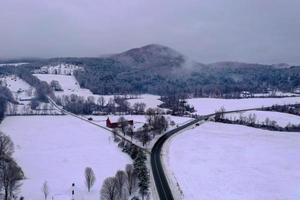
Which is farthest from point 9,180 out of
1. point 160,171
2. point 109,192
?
point 160,171

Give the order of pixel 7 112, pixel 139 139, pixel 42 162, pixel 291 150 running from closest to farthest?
pixel 42 162, pixel 291 150, pixel 139 139, pixel 7 112

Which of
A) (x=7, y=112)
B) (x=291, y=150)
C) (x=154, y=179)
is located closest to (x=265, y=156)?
(x=291, y=150)

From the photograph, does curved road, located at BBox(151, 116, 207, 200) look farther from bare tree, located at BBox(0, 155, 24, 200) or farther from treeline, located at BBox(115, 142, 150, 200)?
bare tree, located at BBox(0, 155, 24, 200)

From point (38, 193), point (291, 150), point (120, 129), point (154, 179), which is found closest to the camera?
point (38, 193)

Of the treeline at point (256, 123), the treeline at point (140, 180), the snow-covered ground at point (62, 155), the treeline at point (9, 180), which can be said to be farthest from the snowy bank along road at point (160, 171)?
the treeline at point (256, 123)

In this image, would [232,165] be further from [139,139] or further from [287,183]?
[139,139]

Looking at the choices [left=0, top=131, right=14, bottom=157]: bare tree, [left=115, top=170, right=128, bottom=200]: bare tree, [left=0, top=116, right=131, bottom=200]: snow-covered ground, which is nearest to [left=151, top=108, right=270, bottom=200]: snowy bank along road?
[left=115, top=170, right=128, bottom=200]: bare tree
